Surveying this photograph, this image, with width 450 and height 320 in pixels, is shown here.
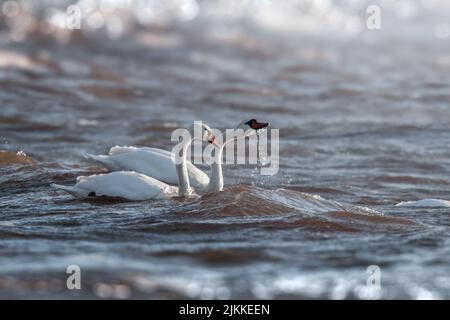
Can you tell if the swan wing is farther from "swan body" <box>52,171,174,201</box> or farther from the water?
"swan body" <box>52,171,174,201</box>

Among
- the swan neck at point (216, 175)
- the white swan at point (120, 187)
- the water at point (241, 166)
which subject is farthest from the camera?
the swan neck at point (216, 175)

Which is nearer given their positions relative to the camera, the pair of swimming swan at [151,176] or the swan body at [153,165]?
the pair of swimming swan at [151,176]

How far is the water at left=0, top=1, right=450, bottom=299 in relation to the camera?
300 inches

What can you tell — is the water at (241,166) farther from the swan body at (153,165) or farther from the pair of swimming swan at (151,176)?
the swan body at (153,165)

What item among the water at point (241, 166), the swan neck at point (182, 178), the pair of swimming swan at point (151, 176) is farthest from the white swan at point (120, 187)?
the swan neck at point (182, 178)

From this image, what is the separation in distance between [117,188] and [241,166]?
12.5 feet

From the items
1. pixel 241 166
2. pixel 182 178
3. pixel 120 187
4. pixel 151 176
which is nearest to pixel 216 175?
pixel 182 178

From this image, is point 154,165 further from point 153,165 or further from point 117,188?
point 117,188

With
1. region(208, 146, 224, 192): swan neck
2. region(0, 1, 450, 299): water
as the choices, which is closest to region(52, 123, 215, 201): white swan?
region(0, 1, 450, 299): water

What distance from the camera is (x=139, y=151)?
1162cm

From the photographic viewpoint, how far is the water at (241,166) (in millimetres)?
7629

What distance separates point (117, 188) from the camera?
33.9ft

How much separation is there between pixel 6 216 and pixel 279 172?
4597 mm
